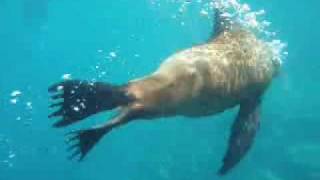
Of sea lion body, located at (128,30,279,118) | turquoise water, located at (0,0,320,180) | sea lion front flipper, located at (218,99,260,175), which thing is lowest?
sea lion front flipper, located at (218,99,260,175)

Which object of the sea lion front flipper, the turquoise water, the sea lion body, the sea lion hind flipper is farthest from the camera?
the turquoise water

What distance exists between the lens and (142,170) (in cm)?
2439

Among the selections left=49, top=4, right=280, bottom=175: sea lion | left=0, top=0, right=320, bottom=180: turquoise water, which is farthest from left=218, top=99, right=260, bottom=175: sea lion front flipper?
left=0, top=0, right=320, bottom=180: turquoise water

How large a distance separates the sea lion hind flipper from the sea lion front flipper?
229 centimetres

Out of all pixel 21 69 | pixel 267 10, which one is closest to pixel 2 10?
pixel 21 69

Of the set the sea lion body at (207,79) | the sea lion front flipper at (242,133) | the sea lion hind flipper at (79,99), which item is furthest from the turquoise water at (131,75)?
the sea lion hind flipper at (79,99)

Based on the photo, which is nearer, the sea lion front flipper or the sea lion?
the sea lion

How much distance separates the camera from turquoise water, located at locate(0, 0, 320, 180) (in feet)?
69.3

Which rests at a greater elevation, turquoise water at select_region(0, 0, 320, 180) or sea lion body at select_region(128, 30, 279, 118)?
turquoise water at select_region(0, 0, 320, 180)

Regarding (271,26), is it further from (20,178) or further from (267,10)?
(20,178)

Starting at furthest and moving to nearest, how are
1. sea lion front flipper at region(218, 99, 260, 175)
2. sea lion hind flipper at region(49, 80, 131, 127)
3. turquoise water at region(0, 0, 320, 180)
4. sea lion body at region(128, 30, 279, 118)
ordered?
turquoise water at region(0, 0, 320, 180) < sea lion front flipper at region(218, 99, 260, 175) < sea lion body at region(128, 30, 279, 118) < sea lion hind flipper at region(49, 80, 131, 127)

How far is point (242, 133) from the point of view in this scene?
610cm

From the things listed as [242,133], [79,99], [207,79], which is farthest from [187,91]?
[242,133]

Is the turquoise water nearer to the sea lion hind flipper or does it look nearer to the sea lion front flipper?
the sea lion front flipper
